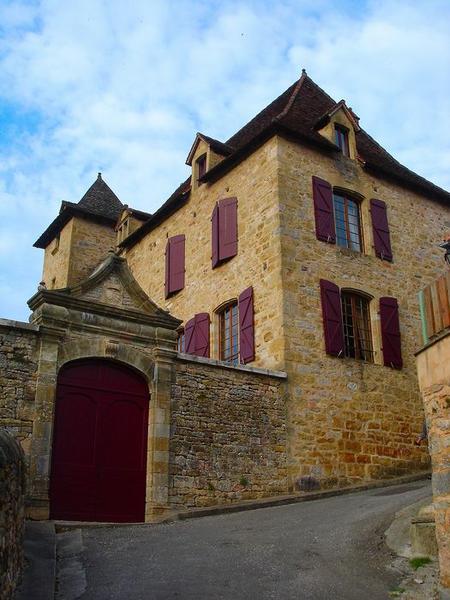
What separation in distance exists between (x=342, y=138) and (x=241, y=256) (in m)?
4.11

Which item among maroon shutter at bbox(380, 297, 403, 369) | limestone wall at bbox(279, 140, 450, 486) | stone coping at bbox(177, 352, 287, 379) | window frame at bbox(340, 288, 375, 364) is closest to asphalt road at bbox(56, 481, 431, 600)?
stone coping at bbox(177, 352, 287, 379)

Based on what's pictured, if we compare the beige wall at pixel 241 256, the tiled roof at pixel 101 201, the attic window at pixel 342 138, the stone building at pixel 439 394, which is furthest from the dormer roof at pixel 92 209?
the stone building at pixel 439 394

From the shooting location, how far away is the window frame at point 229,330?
14.8m

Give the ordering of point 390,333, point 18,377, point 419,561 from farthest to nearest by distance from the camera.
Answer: point 390,333, point 18,377, point 419,561

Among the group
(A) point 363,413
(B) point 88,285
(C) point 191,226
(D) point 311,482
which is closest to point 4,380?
(B) point 88,285

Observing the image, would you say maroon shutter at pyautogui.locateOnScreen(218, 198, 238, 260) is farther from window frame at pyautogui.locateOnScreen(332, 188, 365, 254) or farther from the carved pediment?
the carved pediment

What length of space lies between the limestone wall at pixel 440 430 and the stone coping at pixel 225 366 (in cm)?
571

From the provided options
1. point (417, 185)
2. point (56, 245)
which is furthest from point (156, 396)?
point (56, 245)

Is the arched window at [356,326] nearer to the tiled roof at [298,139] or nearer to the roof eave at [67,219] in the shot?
the tiled roof at [298,139]

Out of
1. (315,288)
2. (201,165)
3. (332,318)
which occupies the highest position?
(201,165)

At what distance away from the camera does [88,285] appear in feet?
36.0

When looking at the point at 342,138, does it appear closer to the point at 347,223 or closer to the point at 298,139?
the point at 298,139

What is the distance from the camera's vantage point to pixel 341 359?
1387 centimetres

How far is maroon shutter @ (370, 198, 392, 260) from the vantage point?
15.6 metres
